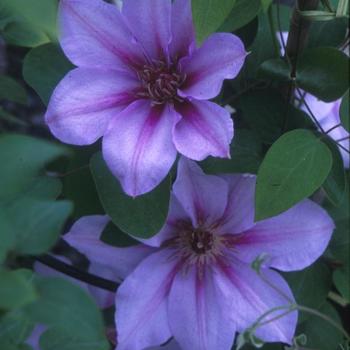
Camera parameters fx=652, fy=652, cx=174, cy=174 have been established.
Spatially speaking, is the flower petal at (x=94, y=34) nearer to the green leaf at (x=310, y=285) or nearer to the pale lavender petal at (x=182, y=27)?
the pale lavender petal at (x=182, y=27)

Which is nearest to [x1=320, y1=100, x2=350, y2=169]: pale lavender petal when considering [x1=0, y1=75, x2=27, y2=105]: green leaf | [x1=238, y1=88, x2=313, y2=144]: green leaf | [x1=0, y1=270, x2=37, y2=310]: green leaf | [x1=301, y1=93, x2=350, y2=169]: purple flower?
[x1=301, y1=93, x2=350, y2=169]: purple flower

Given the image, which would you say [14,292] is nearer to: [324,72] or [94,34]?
[94,34]

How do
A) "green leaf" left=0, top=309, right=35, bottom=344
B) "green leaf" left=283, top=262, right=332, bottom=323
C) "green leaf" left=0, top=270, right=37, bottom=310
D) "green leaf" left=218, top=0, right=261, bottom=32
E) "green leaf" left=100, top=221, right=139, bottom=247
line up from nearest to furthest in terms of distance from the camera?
"green leaf" left=0, top=270, right=37, bottom=310, "green leaf" left=0, top=309, right=35, bottom=344, "green leaf" left=218, top=0, right=261, bottom=32, "green leaf" left=100, top=221, right=139, bottom=247, "green leaf" left=283, top=262, right=332, bottom=323

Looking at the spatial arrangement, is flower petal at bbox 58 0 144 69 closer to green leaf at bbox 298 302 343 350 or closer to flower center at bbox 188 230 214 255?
flower center at bbox 188 230 214 255

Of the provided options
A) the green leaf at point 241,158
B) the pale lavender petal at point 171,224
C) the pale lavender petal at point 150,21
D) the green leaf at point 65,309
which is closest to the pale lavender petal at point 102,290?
the pale lavender petal at point 171,224

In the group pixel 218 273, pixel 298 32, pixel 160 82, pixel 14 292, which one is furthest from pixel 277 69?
pixel 14 292

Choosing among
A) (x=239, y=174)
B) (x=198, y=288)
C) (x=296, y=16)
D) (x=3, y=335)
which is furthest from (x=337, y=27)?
(x=3, y=335)

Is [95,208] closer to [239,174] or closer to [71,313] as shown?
[239,174]
